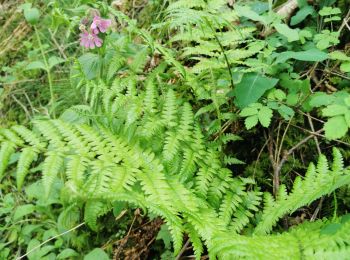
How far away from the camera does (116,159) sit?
173 cm

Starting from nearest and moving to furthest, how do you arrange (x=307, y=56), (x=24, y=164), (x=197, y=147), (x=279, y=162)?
(x=24, y=164) → (x=197, y=147) → (x=307, y=56) → (x=279, y=162)

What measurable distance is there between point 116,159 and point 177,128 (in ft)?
1.11

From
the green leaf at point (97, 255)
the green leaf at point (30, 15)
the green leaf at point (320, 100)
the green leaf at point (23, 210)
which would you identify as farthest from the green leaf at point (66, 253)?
the green leaf at point (320, 100)

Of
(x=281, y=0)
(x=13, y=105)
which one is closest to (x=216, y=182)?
(x=281, y=0)

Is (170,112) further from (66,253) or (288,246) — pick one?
(66,253)

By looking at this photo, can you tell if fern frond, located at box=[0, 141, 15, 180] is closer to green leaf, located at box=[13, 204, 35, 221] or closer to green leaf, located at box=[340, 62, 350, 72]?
green leaf, located at box=[13, 204, 35, 221]

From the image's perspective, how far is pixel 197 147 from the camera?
192 centimetres

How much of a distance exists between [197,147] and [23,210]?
1236 millimetres

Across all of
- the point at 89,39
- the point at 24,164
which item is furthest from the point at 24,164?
the point at 89,39

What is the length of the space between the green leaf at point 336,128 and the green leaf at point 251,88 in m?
0.44

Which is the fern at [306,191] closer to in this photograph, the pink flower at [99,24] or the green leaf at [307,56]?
the green leaf at [307,56]

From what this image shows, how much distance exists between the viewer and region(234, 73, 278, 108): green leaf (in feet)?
6.63

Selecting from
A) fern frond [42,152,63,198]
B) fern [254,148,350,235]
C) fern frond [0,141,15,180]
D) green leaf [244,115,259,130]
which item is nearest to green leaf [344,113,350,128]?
fern [254,148,350,235]

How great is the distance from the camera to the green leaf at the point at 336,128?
1.61 m
